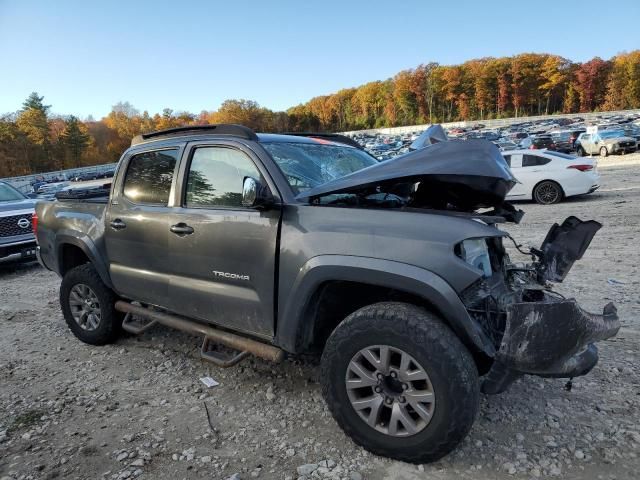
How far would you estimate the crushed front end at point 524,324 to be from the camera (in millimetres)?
2246

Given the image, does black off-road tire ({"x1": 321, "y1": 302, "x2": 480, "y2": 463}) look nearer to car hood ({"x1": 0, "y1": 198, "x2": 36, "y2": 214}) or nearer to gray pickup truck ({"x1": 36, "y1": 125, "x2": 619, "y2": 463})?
gray pickup truck ({"x1": 36, "y1": 125, "x2": 619, "y2": 463})

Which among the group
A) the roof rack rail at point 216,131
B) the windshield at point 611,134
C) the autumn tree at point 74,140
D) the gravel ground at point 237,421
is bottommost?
the gravel ground at point 237,421

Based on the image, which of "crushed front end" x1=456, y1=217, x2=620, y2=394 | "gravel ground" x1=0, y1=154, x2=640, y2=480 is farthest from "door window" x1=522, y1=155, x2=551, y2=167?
"crushed front end" x1=456, y1=217, x2=620, y2=394

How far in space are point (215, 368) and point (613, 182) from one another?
1610 centimetres

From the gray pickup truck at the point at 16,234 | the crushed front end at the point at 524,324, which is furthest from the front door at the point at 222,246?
the gray pickup truck at the point at 16,234

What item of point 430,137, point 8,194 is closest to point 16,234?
point 8,194

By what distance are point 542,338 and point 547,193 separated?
11681 millimetres

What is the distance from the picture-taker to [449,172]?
2.58 meters

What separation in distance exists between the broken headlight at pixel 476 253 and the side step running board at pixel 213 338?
1334mm

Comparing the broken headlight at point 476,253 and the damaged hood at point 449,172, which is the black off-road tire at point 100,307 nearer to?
the damaged hood at point 449,172

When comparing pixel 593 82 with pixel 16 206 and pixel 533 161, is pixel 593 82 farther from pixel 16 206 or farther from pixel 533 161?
pixel 16 206

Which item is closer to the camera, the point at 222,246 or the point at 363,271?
the point at 363,271

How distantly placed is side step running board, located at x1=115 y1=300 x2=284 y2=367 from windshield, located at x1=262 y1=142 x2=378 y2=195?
3.58ft

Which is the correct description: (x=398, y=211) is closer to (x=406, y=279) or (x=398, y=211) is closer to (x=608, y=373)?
(x=406, y=279)
